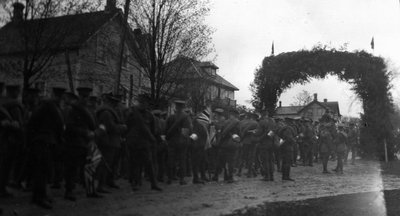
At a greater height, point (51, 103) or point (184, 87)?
point (184, 87)

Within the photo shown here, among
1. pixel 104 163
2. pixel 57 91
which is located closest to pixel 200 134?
pixel 104 163

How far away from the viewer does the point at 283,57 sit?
21.3m

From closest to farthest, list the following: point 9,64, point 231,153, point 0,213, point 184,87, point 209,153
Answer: point 0,213, point 231,153, point 209,153, point 9,64, point 184,87

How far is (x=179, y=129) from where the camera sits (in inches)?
414

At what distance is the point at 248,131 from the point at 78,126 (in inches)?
268

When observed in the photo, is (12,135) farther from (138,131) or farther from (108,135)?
(138,131)

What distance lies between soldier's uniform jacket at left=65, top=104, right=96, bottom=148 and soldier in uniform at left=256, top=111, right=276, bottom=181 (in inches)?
233

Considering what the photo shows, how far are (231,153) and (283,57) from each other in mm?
10725

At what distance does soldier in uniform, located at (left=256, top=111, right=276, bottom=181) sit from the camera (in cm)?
1224

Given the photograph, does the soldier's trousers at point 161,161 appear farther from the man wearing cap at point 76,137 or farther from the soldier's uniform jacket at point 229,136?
the man wearing cap at point 76,137

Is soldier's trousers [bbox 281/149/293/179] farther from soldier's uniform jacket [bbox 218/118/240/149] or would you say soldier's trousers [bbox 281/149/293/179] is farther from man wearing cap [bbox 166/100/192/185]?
man wearing cap [bbox 166/100/192/185]

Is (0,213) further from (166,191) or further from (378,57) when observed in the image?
(378,57)

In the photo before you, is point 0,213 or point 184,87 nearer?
point 0,213

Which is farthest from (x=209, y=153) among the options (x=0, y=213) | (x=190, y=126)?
(x=0, y=213)
